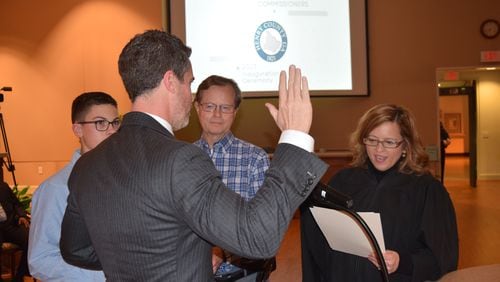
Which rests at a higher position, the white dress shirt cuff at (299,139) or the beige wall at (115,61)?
the beige wall at (115,61)

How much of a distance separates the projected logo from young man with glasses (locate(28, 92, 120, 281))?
4.12 metres

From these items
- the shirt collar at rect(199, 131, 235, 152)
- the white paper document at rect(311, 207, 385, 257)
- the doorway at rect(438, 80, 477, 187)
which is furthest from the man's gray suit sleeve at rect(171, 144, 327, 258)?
the doorway at rect(438, 80, 477, 187)

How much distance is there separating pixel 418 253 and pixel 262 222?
3.34 ft

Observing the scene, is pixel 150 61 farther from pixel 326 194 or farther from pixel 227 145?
pixel 227 145

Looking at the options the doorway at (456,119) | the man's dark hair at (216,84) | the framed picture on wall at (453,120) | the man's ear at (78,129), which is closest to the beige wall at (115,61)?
the man's dark hair at (216,84)

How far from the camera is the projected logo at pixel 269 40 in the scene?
5613 millimetres

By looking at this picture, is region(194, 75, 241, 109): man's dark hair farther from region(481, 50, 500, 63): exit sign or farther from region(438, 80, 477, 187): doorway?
region(438, 80, 477, 187): doorway

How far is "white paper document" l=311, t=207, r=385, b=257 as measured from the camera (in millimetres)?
1396

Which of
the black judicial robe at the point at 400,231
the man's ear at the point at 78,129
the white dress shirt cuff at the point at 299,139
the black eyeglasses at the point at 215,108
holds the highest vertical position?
the black eyeglasses at the point at 215,108

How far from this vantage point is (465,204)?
7176 mm

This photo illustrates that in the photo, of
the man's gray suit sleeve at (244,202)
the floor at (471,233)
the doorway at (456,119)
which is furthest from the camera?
the doorway at (456,119)

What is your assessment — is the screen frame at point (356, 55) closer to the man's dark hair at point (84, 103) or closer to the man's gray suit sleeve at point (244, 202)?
the man's dark hair at point (84, 103)

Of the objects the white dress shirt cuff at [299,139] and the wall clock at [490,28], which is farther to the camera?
the wall clock at [490,28]

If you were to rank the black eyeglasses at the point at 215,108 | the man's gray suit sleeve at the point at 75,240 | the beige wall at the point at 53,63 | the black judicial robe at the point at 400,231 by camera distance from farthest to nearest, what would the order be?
the beige wall at the point at 53,63 → the black eyeglasses at the point at 215,108 → the black judicial robe at the point at 400,231 → the man's gray suit sleeve at the point at 75,240
